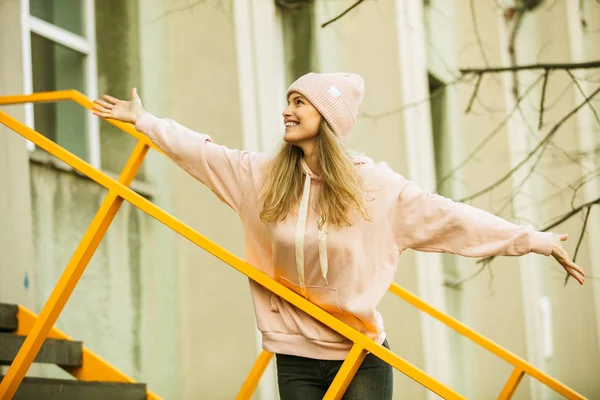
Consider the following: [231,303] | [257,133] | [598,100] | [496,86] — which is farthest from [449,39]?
[231,303]

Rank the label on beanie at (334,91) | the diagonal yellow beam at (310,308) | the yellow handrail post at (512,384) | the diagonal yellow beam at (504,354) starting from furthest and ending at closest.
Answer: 1. the yellow handrail post at (512,384)
2. the diagonal yellow beam at (504,354)
3. the label on beanie at (334,91)
4. the diagonal yellow beam at (310,308)

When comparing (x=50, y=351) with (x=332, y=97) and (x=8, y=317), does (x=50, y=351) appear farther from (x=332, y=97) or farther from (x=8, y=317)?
(x=332, y=97)

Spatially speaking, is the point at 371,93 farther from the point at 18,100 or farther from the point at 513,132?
the point at 18,100

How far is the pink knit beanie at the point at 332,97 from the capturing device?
2.79m

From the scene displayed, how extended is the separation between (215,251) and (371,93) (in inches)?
122

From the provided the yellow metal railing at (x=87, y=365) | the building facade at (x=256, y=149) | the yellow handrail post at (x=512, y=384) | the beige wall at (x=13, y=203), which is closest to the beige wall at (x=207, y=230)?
the building facade at (x=256, y=149)

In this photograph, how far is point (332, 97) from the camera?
281cm

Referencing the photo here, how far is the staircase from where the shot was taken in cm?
325

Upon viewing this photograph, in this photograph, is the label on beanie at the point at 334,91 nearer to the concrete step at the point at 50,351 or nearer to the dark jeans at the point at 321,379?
the dark jeans at the point at 321,379

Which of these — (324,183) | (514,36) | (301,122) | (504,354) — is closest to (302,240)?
(324,183)

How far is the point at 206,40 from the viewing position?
17.2 feet

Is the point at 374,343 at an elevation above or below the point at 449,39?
below

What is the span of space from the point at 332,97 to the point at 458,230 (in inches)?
19.7

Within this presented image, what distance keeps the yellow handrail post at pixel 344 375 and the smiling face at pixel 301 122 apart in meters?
0.59
